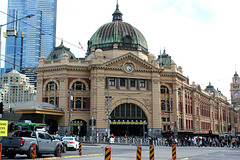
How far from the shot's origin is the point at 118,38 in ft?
258

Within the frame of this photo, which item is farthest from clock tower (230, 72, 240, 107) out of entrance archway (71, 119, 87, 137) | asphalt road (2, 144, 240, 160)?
asphalt road (2, 144, 240, 160)

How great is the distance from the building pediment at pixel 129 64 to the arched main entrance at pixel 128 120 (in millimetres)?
7798

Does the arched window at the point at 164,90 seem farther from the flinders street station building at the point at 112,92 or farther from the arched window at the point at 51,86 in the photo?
the arched window at the point at 51,86

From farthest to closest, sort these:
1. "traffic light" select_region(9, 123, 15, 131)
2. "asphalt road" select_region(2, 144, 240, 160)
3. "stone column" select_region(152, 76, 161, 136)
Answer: "stone column" select_region(152, 76, 161, 136) → "traffic light" select_region(9, 123, 15, 131) → "asphalt road" select_region(2, 144, 240, 160)

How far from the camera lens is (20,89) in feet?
623

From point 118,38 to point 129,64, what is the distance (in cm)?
959

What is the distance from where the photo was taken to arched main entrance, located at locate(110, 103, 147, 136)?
2744 inches

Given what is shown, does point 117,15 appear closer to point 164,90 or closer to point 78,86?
point 164,90

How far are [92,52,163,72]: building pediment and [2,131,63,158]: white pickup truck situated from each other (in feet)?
147

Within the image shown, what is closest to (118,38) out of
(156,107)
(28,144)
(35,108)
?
(156,107)

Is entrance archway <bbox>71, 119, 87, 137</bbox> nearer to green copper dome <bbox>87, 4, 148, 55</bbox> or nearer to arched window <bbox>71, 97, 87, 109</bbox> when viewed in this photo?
arched window <bbox>71, 97, 87, 109</bbox>

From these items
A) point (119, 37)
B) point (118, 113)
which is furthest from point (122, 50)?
point (118, 113)

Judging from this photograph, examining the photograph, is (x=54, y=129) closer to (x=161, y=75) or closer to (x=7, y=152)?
(x=161, y=75)

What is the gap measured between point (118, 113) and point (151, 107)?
7.39 metres
